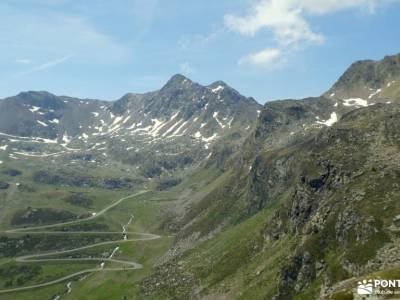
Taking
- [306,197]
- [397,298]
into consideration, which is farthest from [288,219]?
[397,298]

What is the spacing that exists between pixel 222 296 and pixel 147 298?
1584 inches

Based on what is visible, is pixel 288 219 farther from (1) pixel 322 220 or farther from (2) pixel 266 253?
(1) pixel 322 220
